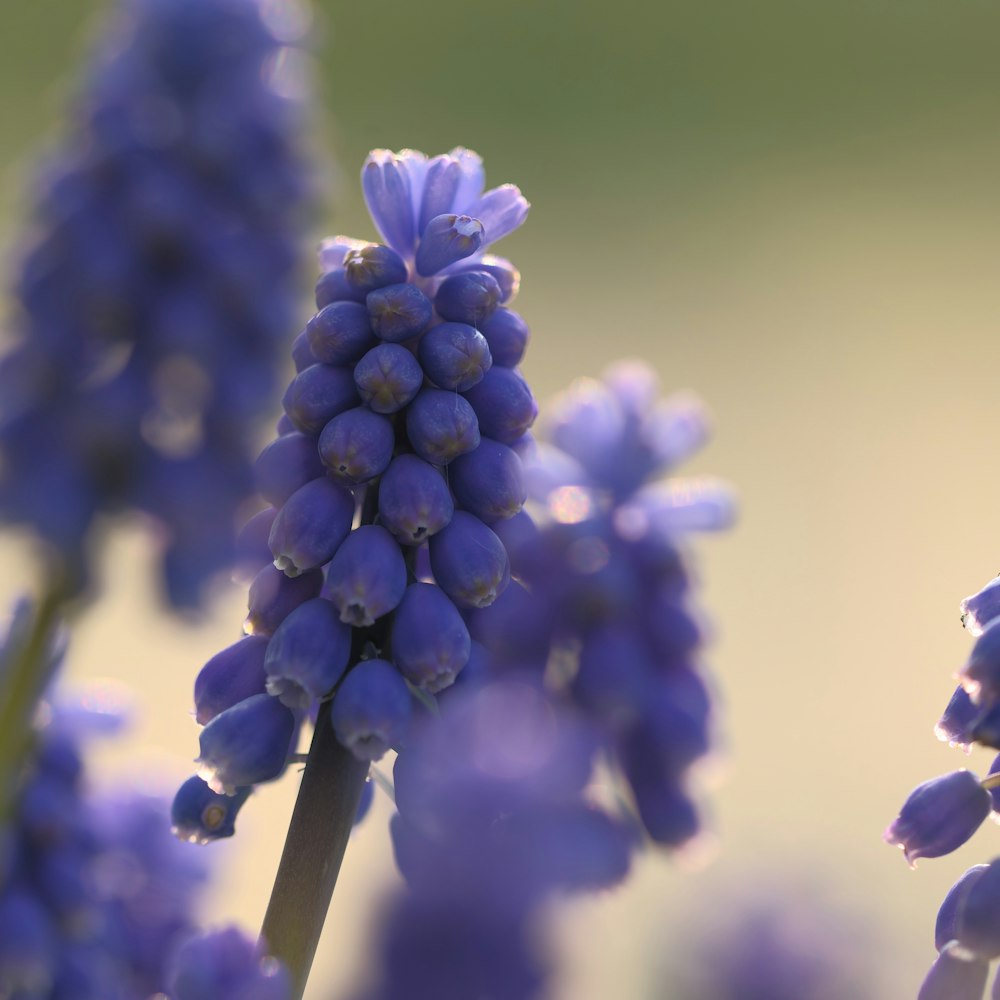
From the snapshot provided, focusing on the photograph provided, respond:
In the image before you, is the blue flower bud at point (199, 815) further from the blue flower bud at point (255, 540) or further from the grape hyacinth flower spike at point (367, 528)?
the blue flower bud at point (255, 540)

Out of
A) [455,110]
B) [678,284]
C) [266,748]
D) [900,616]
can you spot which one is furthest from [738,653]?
[455,110]

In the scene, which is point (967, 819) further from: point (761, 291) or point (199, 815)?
point (761, 291)

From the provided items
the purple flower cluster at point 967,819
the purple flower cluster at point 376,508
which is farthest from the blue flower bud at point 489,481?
the purple flower cluster at point 967,819

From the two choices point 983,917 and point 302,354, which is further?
point 302,354

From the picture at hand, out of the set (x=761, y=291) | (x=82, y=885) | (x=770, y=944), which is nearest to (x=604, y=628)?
(x=82, y=885)

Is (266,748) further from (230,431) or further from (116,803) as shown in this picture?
(116,803)

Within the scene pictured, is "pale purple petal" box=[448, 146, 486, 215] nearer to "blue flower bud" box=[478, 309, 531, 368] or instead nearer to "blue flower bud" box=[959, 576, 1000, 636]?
"blue flower bud" box=[478, 309, 531, 368]

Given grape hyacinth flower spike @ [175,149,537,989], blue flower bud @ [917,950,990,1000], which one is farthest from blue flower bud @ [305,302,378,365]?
blue flower bud @ [917,950,990,1000]
